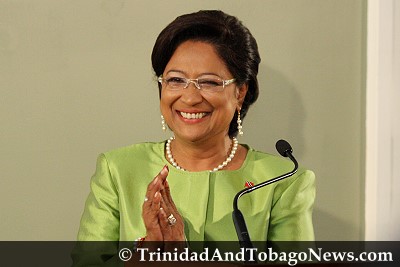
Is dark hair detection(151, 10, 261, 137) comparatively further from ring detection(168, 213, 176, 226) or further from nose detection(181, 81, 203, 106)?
ring detection(168, 213, 176, 226)

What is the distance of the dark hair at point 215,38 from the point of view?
7.48 feet

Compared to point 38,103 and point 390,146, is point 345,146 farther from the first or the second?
point 38,103

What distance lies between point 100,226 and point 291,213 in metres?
0.55

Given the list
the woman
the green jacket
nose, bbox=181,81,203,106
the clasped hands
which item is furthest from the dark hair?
the clasped hands

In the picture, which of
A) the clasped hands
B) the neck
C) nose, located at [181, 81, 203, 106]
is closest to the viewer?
the clasped hands

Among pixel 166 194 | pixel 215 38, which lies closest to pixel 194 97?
pixel 215 38

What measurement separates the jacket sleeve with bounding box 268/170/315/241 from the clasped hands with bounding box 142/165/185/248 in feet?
1.17

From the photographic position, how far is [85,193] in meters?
2.66

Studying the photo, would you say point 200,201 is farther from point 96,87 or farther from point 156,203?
point 96,87

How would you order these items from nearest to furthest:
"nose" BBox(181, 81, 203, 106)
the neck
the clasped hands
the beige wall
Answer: the clasped hands
"nose" BBox(181, 81, 203, 106)
the neck
the beige wall

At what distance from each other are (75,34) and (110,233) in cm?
71

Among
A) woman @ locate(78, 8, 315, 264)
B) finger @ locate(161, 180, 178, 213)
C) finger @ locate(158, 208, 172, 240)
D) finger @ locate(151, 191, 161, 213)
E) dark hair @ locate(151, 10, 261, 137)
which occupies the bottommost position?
finger @ locate(158, 208, 172, 240)

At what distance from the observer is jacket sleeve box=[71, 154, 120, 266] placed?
2.23 meters

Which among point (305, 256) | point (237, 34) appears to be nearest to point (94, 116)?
point (237, 34)
